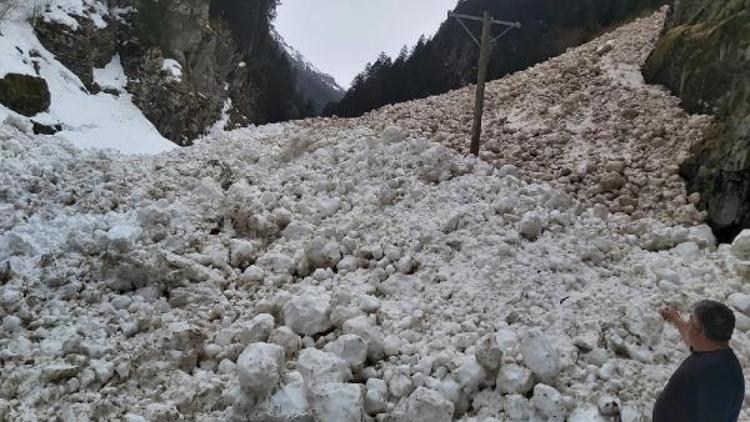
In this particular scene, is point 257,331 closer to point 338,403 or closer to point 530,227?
point 338,403

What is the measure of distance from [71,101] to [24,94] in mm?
3415

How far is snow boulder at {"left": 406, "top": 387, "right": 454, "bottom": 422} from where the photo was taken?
14.3 feet

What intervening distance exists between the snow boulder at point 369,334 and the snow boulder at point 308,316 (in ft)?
0.97

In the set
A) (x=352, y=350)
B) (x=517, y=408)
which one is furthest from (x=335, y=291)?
(x=517, y=408)

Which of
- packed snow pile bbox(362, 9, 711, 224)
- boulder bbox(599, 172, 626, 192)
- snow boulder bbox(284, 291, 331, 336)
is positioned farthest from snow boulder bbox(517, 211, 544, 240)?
snow boulder bbox(284, 291, 331, 336)

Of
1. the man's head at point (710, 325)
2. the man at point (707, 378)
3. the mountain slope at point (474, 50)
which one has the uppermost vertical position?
the mountain slope at point (474, 50)

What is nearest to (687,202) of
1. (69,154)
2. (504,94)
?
(504,94)

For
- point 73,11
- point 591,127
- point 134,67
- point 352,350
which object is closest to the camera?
point 352,350

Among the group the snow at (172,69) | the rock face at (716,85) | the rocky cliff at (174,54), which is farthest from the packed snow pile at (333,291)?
the snow at (172,69)

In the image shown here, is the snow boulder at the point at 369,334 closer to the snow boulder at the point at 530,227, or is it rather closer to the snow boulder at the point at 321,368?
the snow boulder at the point at 321,368

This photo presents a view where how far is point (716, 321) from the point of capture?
3.57m

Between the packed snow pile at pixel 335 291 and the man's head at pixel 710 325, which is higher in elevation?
the man's head at pixel 710 325

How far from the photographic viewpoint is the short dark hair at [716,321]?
3553 millimetres

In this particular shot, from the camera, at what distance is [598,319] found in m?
5.45
